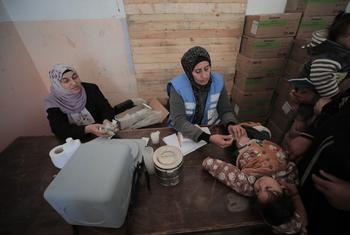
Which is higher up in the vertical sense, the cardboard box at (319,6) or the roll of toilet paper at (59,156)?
the cardboard box at (319,6)

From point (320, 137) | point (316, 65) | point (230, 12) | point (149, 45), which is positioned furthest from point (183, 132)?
point (230, 12)

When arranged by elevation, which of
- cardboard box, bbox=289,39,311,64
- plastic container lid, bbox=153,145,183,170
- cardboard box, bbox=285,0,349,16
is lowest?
plastic container lid, bbox=153,145,183,170

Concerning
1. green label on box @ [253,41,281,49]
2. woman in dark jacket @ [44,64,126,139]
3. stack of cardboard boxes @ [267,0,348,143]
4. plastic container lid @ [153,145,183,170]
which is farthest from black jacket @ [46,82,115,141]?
stack of cardboard boxes @ [267,0,348,143]

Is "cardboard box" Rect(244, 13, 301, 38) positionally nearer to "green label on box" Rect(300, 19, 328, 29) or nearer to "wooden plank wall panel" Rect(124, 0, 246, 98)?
"green label on box" Rect(300, 19, 328, 29)

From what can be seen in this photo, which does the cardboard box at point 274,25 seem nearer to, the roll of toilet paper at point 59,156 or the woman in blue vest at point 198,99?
the woman in blue vest at point 198,99

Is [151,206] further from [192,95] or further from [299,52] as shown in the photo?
[299,52]

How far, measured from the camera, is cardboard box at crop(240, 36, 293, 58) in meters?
2.04

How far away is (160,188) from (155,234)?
8.3 inches

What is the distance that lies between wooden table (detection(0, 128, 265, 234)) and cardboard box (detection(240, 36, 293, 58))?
1.65 meters

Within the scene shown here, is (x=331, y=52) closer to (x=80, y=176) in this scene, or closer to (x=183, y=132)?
(x=183, y=132)

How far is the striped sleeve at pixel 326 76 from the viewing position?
1175mm

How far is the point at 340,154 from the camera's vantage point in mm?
680

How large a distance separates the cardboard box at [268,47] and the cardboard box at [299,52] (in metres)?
0.07

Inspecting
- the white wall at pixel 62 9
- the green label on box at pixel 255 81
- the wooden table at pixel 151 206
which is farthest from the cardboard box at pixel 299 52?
the white wall at pixel 62 9
